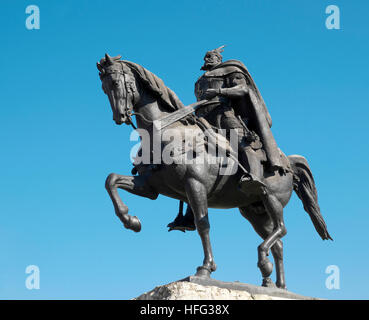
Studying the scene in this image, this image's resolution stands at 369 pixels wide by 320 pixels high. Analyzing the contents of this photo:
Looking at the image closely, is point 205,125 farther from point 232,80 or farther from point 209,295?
point 209,295

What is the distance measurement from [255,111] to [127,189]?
2.71 metres

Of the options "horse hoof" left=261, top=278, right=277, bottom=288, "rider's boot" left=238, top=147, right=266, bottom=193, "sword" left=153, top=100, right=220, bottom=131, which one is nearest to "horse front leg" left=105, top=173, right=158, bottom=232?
"sword" left=153, top=100, right=220, bottom=131

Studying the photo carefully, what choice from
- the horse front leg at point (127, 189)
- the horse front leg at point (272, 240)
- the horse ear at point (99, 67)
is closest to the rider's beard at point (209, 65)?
the horse ear at point (99, 67)

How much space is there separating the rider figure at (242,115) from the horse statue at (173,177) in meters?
0.29

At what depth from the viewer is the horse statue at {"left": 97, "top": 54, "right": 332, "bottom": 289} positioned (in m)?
10.7

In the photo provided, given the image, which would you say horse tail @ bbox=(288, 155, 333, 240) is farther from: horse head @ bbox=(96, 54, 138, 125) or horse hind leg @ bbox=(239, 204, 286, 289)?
horse head @ bbox=(96, 54, 138, 125)

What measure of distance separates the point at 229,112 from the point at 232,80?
62cm

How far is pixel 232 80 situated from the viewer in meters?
12.0

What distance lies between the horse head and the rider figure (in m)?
1.55

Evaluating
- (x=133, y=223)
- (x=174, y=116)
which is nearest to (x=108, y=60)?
(x=174, y=116)

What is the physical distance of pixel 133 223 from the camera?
10.6 m

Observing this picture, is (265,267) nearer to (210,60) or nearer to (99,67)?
(210,60)
